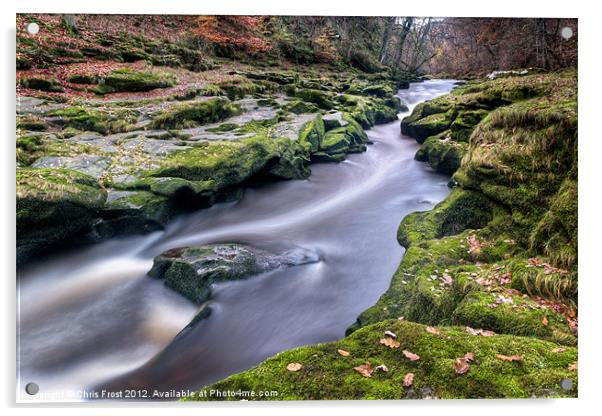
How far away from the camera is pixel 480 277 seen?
3.30m

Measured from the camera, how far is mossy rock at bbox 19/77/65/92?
135 inches

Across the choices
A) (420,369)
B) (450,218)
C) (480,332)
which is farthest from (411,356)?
(450,218)

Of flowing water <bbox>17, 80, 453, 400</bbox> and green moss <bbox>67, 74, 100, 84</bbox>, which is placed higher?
green moss <bbox>67, 74, 100, 84</bbox>

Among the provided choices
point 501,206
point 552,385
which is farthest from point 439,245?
point 552,385

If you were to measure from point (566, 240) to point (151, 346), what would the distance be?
11.7 feet

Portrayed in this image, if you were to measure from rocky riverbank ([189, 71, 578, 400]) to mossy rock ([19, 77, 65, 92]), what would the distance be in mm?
2857

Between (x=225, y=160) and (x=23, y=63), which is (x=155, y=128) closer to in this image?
(x=225, y=160)

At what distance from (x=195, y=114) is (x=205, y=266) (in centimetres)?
161

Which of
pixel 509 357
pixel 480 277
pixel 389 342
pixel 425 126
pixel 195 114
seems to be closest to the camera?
pixel 509 357

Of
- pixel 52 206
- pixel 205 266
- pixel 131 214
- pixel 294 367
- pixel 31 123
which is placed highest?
pixel 31 123

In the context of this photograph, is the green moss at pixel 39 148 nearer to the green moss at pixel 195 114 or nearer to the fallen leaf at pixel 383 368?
the green moss at pixel 195 114

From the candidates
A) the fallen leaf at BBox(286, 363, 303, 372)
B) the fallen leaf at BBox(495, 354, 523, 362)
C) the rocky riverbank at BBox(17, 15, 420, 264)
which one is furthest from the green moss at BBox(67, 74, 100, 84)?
the fallen leaf at BBox(495, 354, 523, 362)

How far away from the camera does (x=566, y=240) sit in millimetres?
3424

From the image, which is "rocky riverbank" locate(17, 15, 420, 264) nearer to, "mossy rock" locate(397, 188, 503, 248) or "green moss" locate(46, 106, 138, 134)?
"green moss" locate(46, 106, 138, 134)
